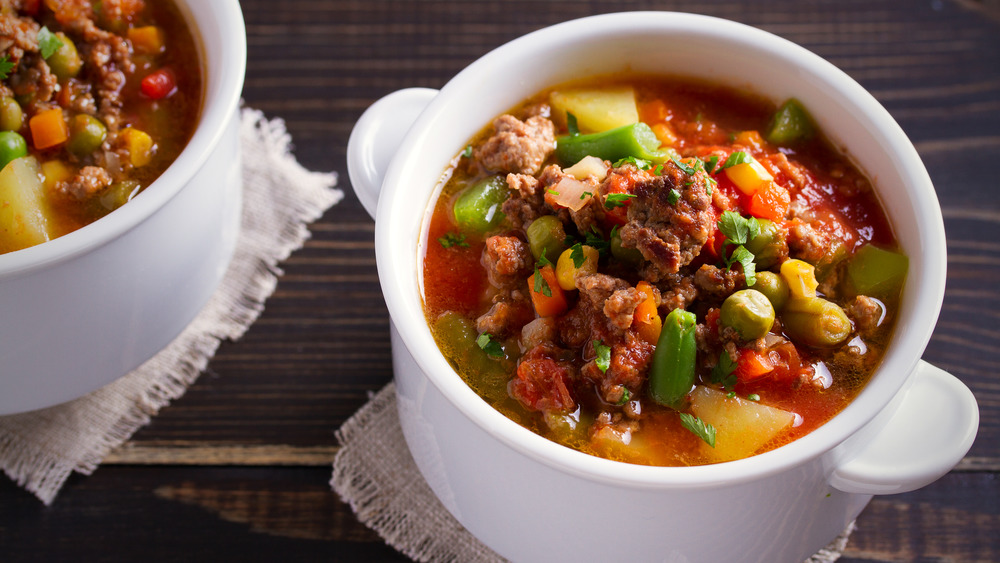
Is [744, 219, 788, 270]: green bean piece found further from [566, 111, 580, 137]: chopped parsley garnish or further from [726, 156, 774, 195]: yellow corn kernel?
[566, 111, 580, 137]: chopped parsley garnish

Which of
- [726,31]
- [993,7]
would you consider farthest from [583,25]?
[993,7]

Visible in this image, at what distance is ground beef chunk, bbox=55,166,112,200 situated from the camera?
267 centimetres

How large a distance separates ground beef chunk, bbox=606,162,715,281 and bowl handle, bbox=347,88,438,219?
2.30 ft

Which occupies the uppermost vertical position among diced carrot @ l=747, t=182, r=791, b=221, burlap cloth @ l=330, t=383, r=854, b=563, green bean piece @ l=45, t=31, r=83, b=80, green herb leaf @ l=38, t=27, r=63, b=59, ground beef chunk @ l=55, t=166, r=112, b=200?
green herb leaf @ l=38, t=27, r=63, b=59

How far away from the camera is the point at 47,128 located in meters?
2.72

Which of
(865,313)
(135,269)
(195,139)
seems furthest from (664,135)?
(135,269)

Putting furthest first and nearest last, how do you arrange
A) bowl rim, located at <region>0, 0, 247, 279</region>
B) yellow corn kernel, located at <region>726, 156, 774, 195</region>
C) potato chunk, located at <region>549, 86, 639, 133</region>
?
potato chunk, located at <region>549, 86, 639, 133</region> → yellow corn kernel, located at <region>726, 156, 774, 195</region> → bowl rim, located at <region>0, 0, 247, 279</region>

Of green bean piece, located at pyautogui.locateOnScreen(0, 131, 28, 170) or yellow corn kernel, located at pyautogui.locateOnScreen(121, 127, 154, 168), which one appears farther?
yellow corn kernel, located at pyautogui.locateOnScreen(121, 127, 154, 168)

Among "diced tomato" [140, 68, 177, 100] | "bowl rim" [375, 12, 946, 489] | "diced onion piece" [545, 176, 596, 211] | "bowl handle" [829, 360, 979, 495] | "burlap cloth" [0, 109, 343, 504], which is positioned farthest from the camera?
"burlap cloth" [0, 109, 343, 504]

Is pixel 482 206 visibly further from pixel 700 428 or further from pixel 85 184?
pixel 85 184

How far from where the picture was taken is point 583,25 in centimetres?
275

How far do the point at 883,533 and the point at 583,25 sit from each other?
1.80 meters

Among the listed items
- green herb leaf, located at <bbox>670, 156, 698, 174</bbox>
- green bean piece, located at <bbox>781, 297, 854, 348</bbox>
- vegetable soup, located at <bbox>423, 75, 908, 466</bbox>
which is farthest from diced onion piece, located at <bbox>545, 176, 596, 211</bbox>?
green bean piece, located at <bbox>781, 297, 854, 348</bbox>

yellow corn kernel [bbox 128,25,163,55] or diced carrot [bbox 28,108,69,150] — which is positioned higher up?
yellow corn kernel [bbox 128,25,163,55]
